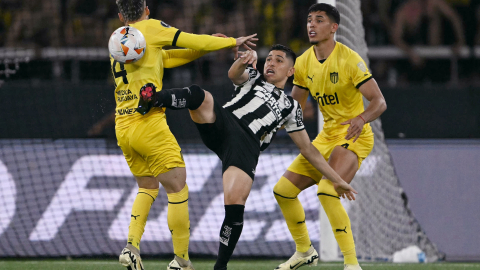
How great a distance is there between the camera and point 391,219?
773cm

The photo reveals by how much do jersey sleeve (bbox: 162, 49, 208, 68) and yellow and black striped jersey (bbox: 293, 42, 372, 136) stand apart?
1.09 metres

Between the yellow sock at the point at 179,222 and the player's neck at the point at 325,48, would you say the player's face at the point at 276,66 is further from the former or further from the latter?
the yellow sock at the point at 179,222

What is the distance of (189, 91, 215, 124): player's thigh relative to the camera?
195 inches

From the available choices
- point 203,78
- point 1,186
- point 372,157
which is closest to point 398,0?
point 203,78

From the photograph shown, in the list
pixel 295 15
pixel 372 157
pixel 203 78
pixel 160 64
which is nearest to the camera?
pixel 160 64

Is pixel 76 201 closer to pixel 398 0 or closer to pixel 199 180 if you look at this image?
pixel 199 180

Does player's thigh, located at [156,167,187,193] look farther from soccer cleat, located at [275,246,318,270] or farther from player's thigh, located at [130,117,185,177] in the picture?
soccer cleat, located at [275,246,318,270]

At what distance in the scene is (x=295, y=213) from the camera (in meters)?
5.64

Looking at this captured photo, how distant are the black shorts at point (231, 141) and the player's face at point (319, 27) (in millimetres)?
1112

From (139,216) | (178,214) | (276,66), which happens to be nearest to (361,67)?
(276,66)

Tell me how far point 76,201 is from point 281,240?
101 inches

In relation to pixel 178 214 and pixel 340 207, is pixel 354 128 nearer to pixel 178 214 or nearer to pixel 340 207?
pixel 340 207

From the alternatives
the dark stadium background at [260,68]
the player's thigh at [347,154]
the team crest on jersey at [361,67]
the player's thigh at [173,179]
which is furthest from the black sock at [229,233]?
the dark stadium background at [260,68]

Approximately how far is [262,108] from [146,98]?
3.85 ft
